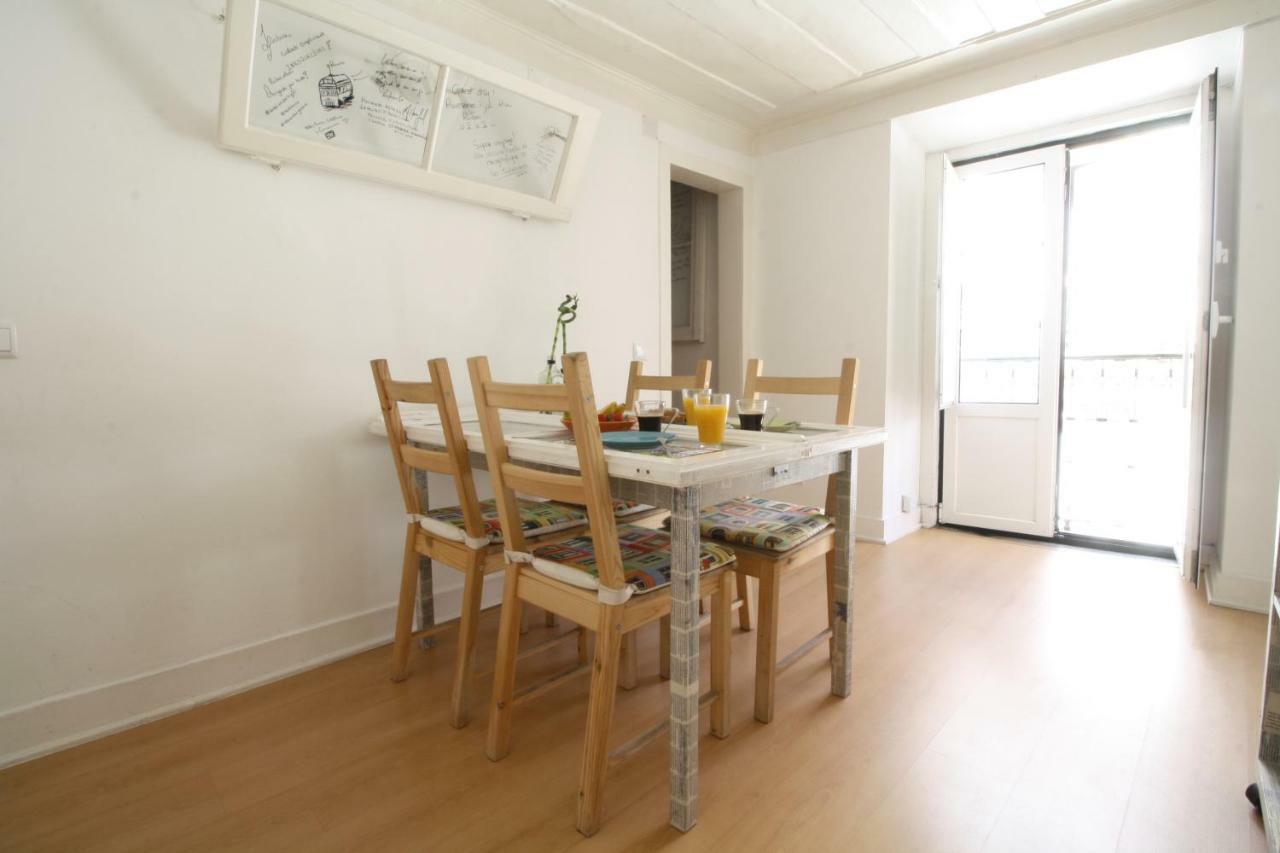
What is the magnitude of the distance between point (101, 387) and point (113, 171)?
1.94 feet

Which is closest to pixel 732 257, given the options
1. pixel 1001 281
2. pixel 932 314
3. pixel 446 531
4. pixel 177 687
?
pixel 932 314

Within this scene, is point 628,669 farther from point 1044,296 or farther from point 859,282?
point 1044,296

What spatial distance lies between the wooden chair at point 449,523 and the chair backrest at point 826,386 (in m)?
0.79

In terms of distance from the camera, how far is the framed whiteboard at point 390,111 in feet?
5.82

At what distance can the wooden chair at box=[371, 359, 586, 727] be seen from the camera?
1628 mm

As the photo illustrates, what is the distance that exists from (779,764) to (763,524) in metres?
0.62

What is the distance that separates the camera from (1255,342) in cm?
240

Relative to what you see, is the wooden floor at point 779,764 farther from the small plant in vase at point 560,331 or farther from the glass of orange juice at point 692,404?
the small plant in vase at point 560,331

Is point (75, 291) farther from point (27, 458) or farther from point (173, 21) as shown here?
point (173, 21)

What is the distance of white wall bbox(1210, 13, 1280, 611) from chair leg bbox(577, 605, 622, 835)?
105 inches

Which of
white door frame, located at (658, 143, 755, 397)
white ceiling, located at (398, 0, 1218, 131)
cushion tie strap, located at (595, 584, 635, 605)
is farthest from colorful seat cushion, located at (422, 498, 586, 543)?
white door frame, located at (658, 143, 755, 397)

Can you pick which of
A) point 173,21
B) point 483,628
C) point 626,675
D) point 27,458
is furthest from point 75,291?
point 626,675

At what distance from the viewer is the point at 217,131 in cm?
181

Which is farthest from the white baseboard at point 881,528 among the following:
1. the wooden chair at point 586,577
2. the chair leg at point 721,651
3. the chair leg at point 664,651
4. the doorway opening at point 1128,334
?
the wooden chair at point 586,577
